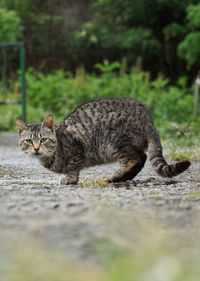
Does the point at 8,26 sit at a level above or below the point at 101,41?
above

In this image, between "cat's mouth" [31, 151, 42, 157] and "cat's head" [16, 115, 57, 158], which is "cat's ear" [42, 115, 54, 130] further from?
"cat's mouth" [31, 151, 42, 157]

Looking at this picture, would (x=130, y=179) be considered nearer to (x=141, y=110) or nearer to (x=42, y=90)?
(x=141, y=110)

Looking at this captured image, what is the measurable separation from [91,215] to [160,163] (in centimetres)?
211

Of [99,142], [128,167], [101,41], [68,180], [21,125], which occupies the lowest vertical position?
[68,180]

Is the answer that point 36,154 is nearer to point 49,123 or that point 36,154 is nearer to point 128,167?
point 49,123

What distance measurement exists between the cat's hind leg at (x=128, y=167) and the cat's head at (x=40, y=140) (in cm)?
56

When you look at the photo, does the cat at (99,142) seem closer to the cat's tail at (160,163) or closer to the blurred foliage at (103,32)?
the cat's tail at (160,163)

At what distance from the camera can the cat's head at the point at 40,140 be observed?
230 inches

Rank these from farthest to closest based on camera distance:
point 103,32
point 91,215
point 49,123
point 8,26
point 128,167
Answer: point 103,32, point 8,26, point 49,123, point 128,167, point 91,215

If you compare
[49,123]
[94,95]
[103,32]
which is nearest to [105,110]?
[49,123]

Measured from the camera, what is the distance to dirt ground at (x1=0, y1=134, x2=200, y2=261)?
3199 millimetres

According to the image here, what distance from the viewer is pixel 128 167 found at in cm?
578

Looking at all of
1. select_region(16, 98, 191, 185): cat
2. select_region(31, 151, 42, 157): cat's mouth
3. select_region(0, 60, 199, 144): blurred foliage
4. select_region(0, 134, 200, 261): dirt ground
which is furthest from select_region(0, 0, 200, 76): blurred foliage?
select_region(0, 134, 200, 261): dirt ground

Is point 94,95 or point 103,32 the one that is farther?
point 103,32
